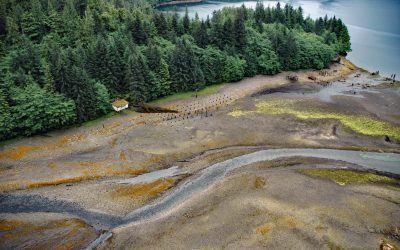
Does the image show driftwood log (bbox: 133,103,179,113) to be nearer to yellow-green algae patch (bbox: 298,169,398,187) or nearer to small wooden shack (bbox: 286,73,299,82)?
yellow-green algae patch (bbox: 298,169,398,187)

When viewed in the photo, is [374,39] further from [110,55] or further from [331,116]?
[110,55]

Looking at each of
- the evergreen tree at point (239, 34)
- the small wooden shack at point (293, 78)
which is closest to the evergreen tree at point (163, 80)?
the evergreen tree at point (239, 34)

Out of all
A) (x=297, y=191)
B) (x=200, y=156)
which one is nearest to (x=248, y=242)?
(x=297, y=191)

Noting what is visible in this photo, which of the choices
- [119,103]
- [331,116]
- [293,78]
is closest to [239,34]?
[293,78]

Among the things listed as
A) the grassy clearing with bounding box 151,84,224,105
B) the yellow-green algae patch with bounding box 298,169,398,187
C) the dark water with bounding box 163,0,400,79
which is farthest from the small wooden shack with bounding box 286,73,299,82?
the yellow-green algae patch with bounding box 298,169,398,187

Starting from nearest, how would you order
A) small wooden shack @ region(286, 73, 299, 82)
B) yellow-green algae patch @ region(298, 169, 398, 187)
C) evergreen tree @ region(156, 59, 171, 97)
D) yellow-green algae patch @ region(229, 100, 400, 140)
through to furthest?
yellow-green algae patch @ region(298, 169, 398, 187)
yellow-green algae patch @ region(229, 100, 400, 140)
evergreen tree @ region(156, 59, 171, 97)
small wooden shack @ region(286, 73, 299, 82)
